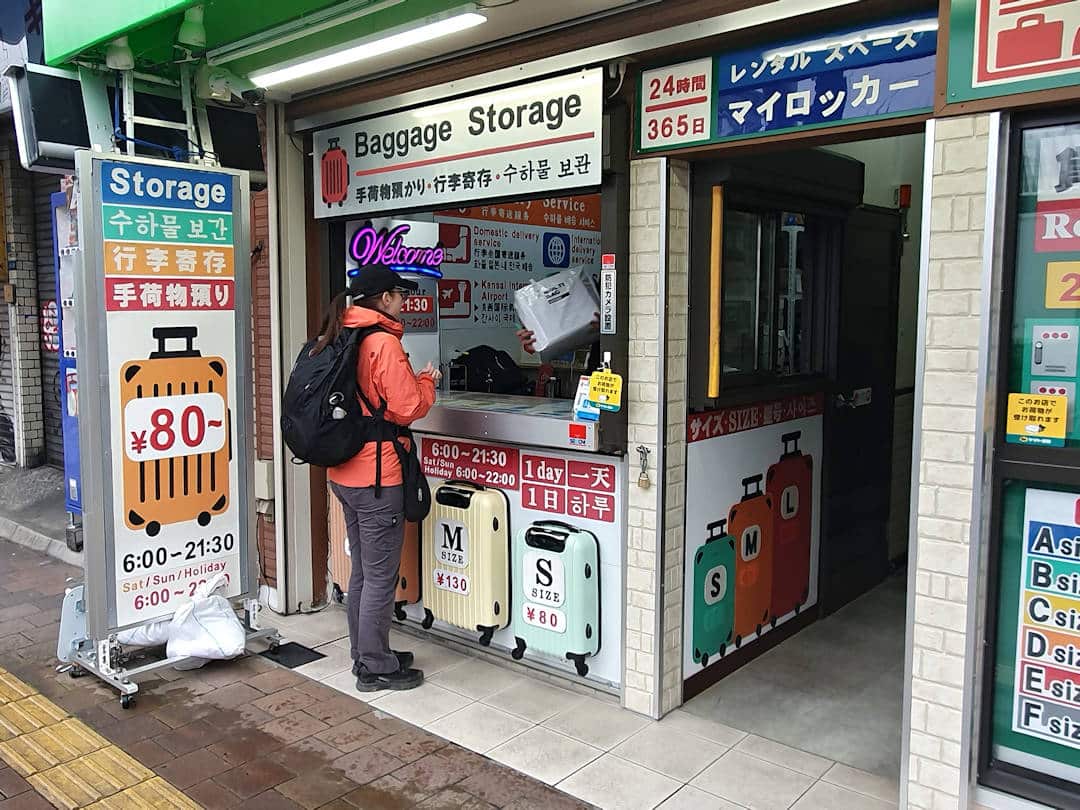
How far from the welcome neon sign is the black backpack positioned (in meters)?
1.03

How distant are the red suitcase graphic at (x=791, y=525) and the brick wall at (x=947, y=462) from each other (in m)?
→ 1.68

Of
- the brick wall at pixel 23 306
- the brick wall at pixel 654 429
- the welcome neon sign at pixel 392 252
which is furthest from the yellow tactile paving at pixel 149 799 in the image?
the brick wall at pixel 23 306

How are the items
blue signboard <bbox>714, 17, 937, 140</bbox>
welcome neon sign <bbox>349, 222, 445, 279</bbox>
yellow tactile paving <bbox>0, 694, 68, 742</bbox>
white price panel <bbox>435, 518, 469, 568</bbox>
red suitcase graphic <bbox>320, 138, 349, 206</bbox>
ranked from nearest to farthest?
1. blue signboard <bbox>714, 17, 937, 140</bbox>
2. yellow tactile paving <bbox>0, 694, 68, 742</bbox>
3. white price panel <bbox>435, 518, 469, 568</bbox>
4. red suitcase graphic <bbox>320, 138, 349, 206</bbox>
5. welcome neon sign <bbox>349, 222, 445, 279</bbox>

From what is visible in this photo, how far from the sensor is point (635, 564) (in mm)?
3852

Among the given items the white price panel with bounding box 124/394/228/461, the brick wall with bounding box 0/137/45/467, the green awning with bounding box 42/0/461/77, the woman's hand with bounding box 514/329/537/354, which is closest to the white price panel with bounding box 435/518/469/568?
the woman's hand with bounding box 514/329/537/354

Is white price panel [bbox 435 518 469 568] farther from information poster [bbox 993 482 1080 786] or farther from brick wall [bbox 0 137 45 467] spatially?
brick wall [bbox 0 137 45 467]

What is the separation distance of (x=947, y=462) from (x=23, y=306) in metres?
8.66

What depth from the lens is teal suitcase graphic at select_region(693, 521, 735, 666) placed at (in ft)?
13.4

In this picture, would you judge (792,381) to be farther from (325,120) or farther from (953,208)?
(325,120)

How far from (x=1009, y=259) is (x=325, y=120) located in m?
3.52

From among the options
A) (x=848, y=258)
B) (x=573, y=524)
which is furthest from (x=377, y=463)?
(x=848, y=258)

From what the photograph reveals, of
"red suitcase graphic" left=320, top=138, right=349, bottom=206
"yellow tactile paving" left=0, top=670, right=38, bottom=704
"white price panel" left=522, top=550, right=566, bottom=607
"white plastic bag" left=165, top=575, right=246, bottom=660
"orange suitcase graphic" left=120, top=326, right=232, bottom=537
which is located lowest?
"yellow tactile paving" left=0, top=670, right=38, bottom=704

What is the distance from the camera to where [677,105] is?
138 inches

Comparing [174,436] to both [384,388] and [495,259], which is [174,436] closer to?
[384,388]
